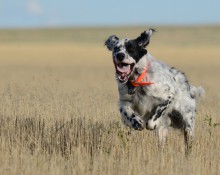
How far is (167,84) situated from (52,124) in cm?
192

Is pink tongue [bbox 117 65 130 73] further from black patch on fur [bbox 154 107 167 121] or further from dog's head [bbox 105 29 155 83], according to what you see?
black patch on fur [bbox 154 107 167 121]

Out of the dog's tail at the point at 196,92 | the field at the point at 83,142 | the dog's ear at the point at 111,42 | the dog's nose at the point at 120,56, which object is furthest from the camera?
the dog's tail at the point at 196,92

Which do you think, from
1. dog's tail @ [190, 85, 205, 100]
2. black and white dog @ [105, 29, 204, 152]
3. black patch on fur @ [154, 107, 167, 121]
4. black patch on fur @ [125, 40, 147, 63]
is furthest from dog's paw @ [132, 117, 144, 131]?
dog's tail @ [190, 85, 205, 100]

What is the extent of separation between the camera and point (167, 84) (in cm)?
873

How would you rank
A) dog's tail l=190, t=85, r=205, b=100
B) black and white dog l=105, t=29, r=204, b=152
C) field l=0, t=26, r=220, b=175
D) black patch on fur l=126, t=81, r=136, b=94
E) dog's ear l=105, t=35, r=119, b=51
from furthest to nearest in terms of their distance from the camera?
1. dog's tail l=190, t=85, r=205, b=100
2. dog's ear l=105, t=35, r=119, b=51
3. black patch on fur l=126, t=81, r=136, b=94
4. black and white dog l=105, t=29, r=204, b=152
5. field l=0, t=26, r=220, b=175

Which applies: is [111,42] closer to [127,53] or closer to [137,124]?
[127,53]

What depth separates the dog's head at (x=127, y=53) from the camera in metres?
8.05

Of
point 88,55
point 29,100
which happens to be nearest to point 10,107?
point 29,100

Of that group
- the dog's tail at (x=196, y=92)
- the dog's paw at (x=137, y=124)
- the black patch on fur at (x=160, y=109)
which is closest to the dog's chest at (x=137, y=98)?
the black patch on fur at (x=160, y=109)

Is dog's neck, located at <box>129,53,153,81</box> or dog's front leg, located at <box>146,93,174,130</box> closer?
dog's neck, located at <box>129,53,153,81</box>

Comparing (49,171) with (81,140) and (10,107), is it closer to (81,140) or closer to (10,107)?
(81,140)

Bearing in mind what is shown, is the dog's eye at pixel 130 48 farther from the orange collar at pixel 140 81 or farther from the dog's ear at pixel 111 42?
the orange collar at pixel 140 81

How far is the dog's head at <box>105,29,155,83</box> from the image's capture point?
805cm

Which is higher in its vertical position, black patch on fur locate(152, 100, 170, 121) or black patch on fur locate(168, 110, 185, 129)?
black patch on fur locate(152, 100, 170, 121)
